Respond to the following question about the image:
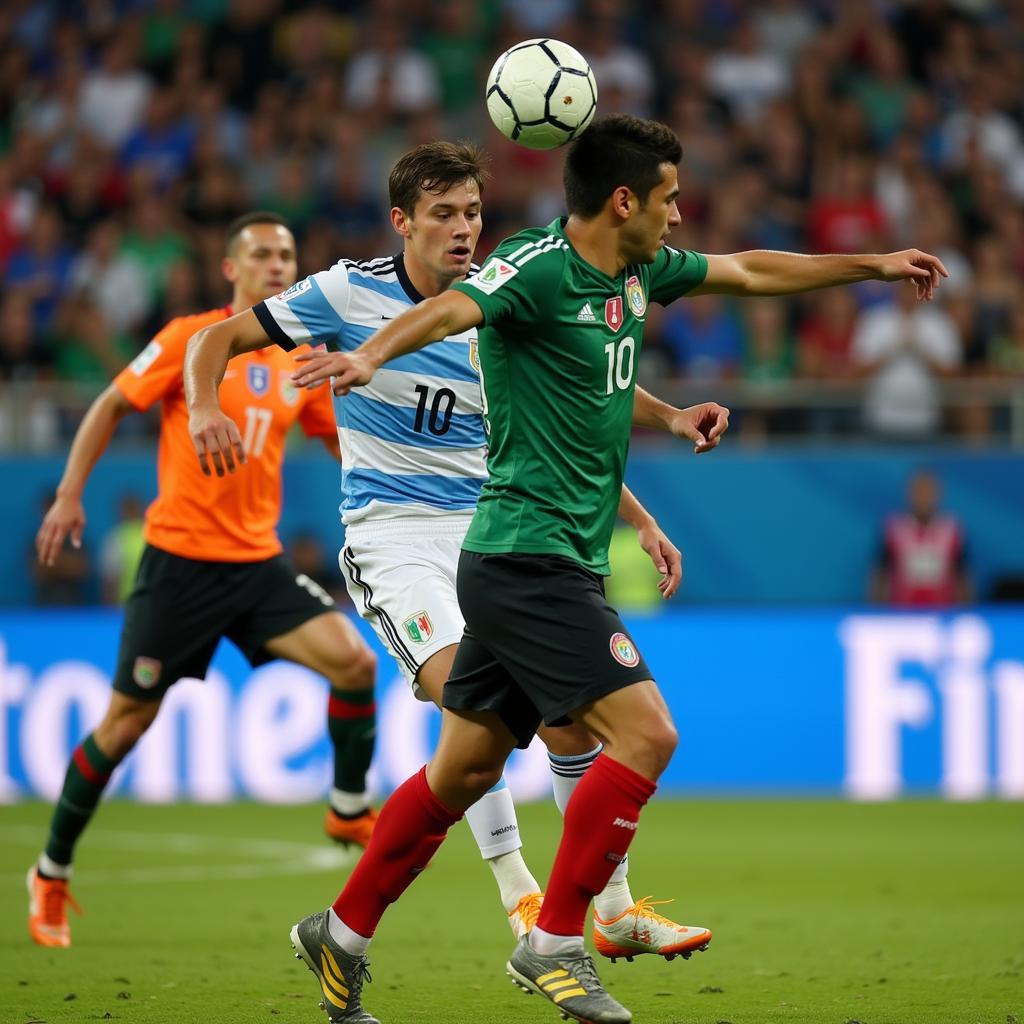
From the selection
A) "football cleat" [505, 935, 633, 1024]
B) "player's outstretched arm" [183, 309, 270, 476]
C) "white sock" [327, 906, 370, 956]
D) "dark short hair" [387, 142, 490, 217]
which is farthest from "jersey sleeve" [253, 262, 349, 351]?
"football cleat" [505, 935, 633, 1024]

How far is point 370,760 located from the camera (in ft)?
26.4

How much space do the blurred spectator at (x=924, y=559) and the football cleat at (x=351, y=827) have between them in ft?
24.7

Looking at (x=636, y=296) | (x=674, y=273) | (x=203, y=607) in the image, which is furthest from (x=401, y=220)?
(x=203, y=607)

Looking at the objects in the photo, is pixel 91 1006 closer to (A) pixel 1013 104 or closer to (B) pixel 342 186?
(B) pixel 342 186

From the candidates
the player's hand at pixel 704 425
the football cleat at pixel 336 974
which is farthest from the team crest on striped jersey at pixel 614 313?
the football cleat at pixel 336 974

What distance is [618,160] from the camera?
5.25 meters

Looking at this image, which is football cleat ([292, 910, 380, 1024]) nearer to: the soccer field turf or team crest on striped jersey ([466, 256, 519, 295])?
the soccer field turf

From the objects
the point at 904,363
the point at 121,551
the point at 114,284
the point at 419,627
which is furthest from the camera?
the point at 114,284

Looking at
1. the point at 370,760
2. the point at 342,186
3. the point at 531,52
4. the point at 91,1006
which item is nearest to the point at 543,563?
the point at 531,52

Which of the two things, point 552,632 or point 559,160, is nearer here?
point 552,632

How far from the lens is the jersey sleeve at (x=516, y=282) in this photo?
16.4 ft

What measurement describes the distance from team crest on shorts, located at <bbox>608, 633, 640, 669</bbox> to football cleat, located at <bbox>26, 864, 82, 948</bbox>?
341 centimetres

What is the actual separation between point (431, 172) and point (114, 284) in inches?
397

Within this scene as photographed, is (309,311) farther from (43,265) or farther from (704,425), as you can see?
(43,265)
